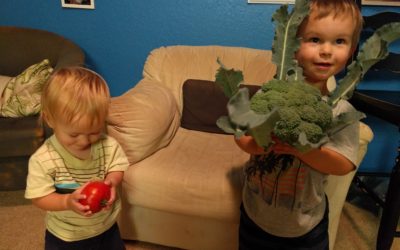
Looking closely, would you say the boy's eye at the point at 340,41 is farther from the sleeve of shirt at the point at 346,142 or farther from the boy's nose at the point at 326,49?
the sleeve of shirt at the point at 346,142

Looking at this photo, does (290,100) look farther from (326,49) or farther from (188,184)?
(188,184)

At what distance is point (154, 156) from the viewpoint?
4.61 feet

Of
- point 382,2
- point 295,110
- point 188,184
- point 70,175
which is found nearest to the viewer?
point 295,110

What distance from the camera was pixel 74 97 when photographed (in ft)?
2.67

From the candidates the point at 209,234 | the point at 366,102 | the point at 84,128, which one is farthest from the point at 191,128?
the point at 84,128

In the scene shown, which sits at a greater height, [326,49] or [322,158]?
[326,49]

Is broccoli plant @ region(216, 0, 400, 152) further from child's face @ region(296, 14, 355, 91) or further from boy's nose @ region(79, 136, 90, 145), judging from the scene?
boy's nose @ region(79, 136, 90, 145)

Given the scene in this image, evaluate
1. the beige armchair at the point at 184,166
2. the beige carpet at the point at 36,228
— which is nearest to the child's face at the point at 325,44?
the beige armchair at the point at 184,166

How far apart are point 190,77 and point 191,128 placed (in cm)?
27

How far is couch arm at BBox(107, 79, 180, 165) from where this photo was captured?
1299mm

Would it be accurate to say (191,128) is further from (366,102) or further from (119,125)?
(366,102)

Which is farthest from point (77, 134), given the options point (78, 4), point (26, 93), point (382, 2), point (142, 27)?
point (382, 2)

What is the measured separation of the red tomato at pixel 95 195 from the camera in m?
0.80

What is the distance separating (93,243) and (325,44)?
0.85 metres
